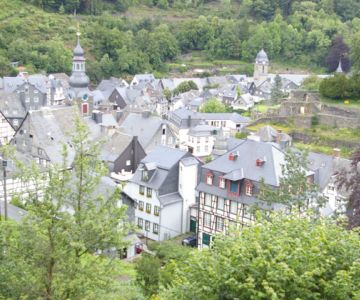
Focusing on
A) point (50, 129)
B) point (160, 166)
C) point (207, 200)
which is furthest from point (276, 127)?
point (207, 200)

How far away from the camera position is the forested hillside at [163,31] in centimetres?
9394

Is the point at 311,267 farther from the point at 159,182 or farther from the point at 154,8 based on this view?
the point at 154,8

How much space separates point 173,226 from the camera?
34.2 meters

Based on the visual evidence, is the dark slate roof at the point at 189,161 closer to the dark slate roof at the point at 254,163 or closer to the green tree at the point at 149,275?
the dark slate roof at the point at 254,163

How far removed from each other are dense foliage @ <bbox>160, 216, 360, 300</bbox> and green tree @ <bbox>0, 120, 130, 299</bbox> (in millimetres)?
1919

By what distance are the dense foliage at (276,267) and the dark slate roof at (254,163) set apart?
16079 millimetres

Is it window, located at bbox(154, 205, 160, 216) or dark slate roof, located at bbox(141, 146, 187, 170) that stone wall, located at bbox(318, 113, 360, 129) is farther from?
window, located at bbox(154, 205, 160, 216)

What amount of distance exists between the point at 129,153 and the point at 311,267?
3201 centimetres

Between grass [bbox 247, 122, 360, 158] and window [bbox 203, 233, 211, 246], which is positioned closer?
window [bbox 203, 233, 211, 246]

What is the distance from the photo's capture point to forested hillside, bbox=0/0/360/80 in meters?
93.9

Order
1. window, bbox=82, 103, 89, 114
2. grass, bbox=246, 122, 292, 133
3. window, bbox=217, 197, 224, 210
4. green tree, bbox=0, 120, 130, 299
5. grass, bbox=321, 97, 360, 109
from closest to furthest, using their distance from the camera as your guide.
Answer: green tree, bbox=0, 120, 130, 299, window, bbox=217, 197, 224, 210, grass, bbox=321, 97, 360, 109, grass, bbox=246, 122, 292, 133, window, bbox=82, 103, 89, 114

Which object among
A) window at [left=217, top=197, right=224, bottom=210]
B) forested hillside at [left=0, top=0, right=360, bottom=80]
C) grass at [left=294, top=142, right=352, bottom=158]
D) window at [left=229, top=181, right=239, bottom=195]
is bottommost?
window at [left=217, top=197, right=224, bottom=210]

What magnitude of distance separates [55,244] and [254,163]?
60.8ft

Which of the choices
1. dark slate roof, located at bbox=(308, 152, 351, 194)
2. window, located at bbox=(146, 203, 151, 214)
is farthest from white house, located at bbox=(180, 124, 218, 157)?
window, located at bbox=(146, 203, 151, 214)
